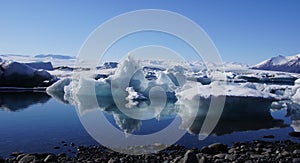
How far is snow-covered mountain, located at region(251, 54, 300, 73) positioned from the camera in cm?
6438

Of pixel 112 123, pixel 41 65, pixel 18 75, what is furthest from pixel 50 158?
pixel 41 65

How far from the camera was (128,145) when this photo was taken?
749 centimetres

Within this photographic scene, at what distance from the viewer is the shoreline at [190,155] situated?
5906mm

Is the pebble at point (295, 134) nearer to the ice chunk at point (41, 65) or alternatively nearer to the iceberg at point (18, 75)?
the iceberg at point (18, 75)

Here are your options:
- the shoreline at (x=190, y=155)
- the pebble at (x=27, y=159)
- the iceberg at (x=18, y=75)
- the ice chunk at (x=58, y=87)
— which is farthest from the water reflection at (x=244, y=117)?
the iceberg at (x=18, y=75)

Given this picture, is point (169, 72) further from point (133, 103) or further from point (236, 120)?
point (236, 120)

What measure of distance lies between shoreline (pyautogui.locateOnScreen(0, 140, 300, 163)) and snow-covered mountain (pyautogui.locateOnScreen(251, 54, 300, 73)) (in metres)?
60.3

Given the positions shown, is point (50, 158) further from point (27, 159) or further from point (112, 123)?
point (112, 123)

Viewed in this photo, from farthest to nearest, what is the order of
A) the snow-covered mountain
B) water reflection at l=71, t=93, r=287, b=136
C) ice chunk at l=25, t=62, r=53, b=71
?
the snow-covered mountain, ice chunk at l=25, t=62, r=53, b=71, water reflection at l=71, t=93, r=287, b=136

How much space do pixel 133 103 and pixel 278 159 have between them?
9911mm

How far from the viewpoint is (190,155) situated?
5191 millimetres

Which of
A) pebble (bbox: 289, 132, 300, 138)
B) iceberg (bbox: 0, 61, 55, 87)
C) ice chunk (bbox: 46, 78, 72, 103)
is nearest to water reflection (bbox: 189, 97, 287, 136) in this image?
pebble (bbox: 289, 132, 300, 138)

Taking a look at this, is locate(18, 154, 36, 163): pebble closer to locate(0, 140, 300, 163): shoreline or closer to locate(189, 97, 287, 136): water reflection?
locate(0, 140, 300, 163): shoreline

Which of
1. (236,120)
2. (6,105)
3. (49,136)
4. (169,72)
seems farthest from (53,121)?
(169,72)
